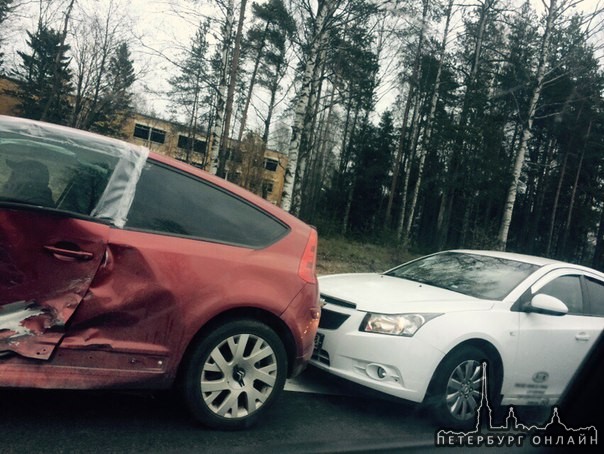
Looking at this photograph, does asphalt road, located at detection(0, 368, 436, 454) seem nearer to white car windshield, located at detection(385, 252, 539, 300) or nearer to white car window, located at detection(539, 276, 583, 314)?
white car windshield, located at detection(385, 252, 539, 300)

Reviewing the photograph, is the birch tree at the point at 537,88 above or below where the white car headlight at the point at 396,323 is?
above

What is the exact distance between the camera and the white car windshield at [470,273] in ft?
16.5

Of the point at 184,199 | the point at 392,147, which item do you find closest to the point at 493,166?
the point at 392,147

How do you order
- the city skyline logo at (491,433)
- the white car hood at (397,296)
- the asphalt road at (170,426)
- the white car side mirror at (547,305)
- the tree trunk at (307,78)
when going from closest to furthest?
the asphalt road at (170,426), the city skyline logo at (491,433), the white car hood at (397,296), the white car side mirror at (547,305), the tree trunk at (307,78)

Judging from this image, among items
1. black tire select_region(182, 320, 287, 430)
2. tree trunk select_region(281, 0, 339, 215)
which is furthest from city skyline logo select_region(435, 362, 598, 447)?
tree trunk select_region(281, 0, 339, 215)

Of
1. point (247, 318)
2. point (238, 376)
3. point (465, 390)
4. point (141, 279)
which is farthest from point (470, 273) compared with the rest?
point (141, 279)

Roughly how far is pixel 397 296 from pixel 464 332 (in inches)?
26.3

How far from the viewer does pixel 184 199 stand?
362cm

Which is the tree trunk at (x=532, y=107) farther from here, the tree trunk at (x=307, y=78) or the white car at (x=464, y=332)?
the white car at (x=464, y=332)

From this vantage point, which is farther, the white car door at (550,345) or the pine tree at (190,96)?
the pine tree at (190,96)

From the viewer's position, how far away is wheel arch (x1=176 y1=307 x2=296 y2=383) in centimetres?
345

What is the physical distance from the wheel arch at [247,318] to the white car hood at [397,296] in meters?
0.94

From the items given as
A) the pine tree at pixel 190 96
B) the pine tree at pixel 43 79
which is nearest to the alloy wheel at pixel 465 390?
the pine tree at pixel 190 96

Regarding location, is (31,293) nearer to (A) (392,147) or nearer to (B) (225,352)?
(B) (225,352)
